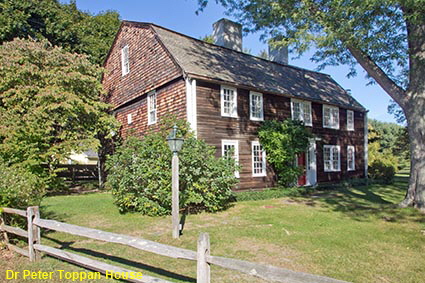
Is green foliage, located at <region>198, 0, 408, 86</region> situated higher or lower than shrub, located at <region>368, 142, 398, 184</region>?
higher

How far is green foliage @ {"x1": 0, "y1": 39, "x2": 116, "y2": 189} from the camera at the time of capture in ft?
49.9

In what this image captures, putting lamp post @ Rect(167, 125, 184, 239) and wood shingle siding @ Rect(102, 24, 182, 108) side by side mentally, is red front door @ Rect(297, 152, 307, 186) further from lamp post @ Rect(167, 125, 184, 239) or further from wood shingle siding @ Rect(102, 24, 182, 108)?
lamp post @ Rect(167, 125, 184, 239)

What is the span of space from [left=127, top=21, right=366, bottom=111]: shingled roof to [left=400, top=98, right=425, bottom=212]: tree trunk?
7.06m

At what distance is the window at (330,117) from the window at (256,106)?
6.16m

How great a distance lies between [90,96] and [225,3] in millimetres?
10384

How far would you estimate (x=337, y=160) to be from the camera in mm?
20625

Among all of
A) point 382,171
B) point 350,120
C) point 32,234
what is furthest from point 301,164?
point 32,234

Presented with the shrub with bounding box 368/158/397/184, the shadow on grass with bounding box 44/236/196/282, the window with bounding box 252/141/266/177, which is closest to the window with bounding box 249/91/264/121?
the window with bounding box 252/141/266/177

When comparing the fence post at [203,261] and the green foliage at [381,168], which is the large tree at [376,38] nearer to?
the fence post at [203,261]

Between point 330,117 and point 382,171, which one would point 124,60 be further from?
point 382,171

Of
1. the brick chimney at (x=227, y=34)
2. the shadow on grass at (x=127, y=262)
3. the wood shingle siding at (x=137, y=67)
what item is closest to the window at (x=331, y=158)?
the brick chimney at (x=227, y=34)

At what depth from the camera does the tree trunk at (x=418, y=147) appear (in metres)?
9.84

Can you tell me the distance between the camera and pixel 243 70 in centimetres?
1664

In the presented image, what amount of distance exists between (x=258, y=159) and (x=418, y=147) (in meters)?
7.22
